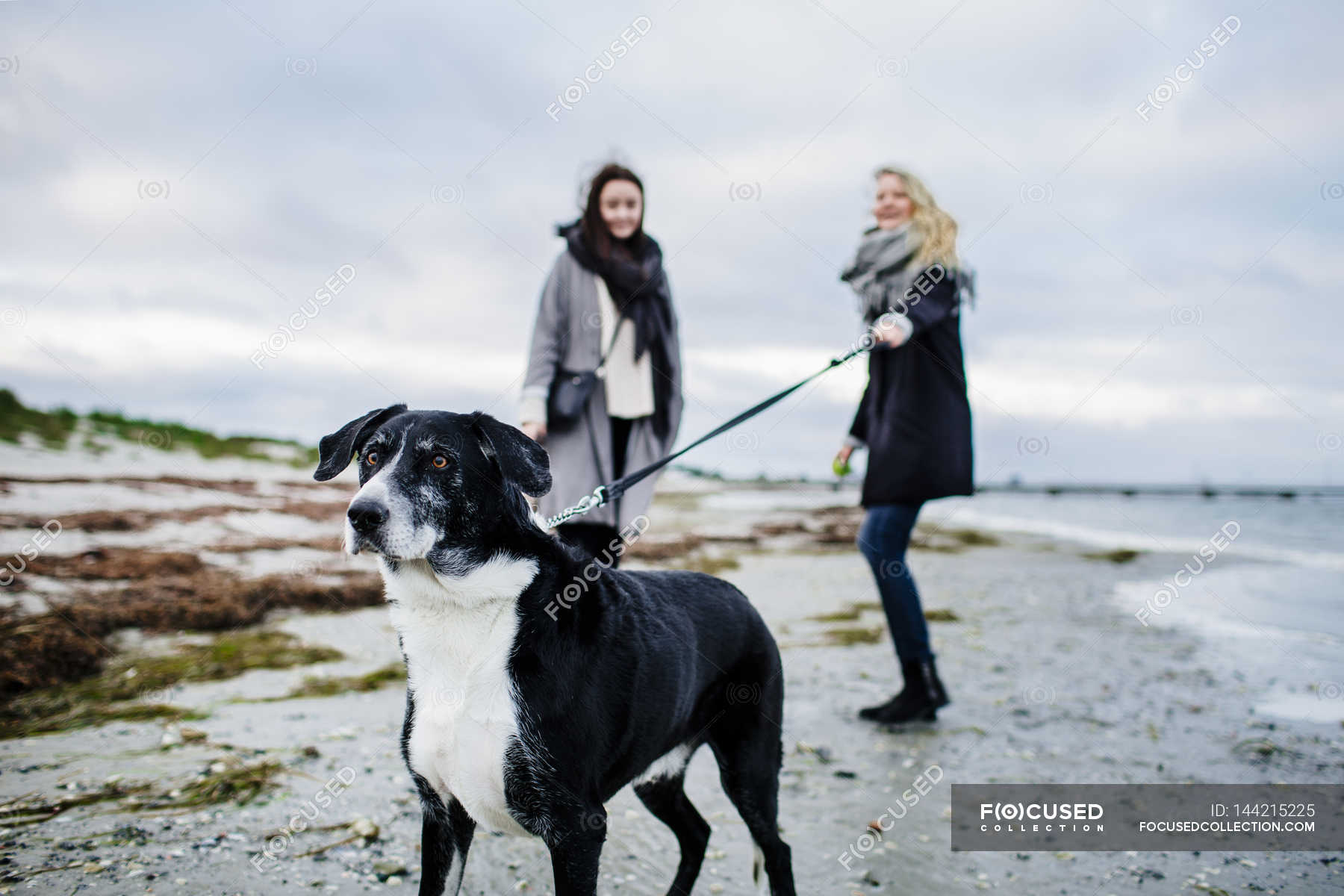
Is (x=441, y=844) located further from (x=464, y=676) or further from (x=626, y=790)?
(x=626, y=790)

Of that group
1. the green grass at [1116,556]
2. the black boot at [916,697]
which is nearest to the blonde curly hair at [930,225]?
the black boot at [916,697]

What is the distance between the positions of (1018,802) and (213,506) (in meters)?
14.3

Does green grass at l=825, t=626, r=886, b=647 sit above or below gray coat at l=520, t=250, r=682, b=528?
below

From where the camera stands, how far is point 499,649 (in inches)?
92.7

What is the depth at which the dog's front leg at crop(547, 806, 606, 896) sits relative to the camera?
2.32 meters

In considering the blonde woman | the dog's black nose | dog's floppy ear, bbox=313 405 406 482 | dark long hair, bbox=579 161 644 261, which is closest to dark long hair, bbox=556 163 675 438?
dark long hair, bbox=579 161 644 261

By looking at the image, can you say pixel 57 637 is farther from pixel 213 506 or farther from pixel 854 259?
pixel 213 506

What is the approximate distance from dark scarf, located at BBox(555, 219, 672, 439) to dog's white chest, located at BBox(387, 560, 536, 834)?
2280 mm

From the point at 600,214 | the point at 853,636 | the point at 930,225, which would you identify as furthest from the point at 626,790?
the point at 853,636

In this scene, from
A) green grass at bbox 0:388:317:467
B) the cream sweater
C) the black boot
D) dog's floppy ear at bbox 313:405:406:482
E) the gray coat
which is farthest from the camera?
green grass at bbox 0:388:317:467

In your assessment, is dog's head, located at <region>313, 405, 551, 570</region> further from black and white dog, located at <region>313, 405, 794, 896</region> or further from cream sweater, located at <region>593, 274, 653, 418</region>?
cream sweater, located at <region>593, 274, 653, 418</region>

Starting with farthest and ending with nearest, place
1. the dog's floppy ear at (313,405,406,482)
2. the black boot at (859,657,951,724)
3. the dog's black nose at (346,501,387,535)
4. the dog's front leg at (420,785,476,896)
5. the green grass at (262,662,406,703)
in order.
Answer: the green grass at (262,662,406,703)
the black boot at (859,657,951,724)
the dog's floppy ear at (313,405,406,482)
the dog's front leg at (420,785,476,896)
the dog's black nose at (346,501,387,535)

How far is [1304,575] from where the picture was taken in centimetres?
1393

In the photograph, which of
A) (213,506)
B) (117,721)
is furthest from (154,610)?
(213,506)
